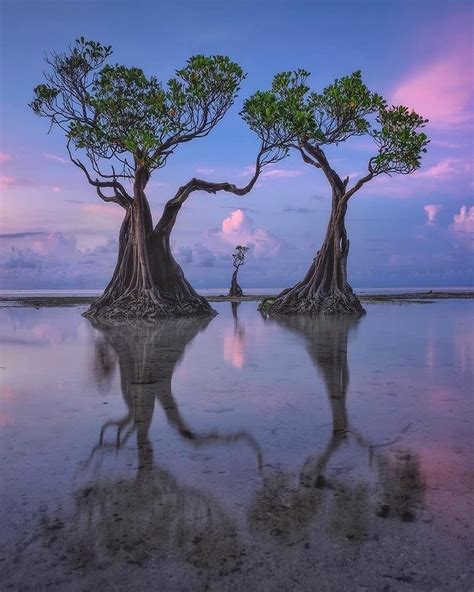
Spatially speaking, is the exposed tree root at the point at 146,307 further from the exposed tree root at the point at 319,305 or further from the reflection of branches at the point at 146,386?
the reflection of branches at the point at 146,386

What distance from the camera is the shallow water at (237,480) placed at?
2.46 m

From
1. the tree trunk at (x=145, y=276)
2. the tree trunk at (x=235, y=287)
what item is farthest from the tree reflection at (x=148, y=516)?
the tree trunk at (x=235, y=287)

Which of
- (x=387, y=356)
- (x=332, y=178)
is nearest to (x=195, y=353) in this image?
(x=387, y=356)

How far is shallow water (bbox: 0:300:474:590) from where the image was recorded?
246cm

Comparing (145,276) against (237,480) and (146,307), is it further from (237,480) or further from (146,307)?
(237,480)

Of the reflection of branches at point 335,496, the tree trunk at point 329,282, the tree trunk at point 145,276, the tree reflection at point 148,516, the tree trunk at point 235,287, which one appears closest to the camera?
the tree reflection at point 148,516

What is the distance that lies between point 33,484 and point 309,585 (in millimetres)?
2067

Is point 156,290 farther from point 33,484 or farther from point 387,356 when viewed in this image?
point 33,484

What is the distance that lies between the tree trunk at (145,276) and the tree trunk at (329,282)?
420 cm

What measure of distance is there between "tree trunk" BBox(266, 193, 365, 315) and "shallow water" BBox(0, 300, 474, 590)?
660 inches

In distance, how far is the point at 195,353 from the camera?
10.6m

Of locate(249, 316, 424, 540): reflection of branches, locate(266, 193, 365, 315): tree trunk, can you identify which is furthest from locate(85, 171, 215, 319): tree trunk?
locate(249, 316, 424, 540): reflection of branches

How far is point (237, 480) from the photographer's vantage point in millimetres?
3498

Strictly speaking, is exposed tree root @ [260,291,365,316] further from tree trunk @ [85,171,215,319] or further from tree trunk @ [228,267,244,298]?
tree trunk @ [228,267,244,298]
